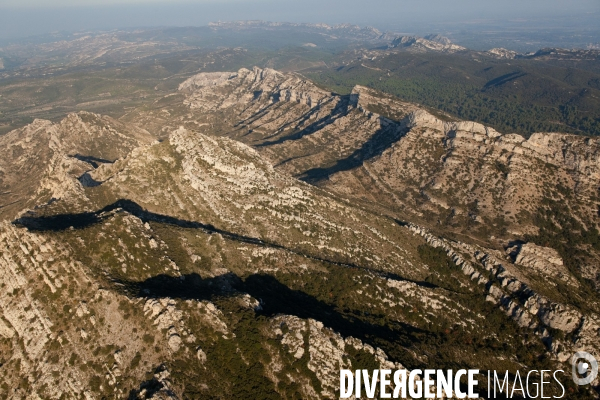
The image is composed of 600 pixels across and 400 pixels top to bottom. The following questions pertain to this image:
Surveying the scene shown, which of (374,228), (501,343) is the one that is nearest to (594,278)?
(501,343)

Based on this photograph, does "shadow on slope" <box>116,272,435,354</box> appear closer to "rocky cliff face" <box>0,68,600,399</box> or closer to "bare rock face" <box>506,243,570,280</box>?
"rocky cliff face" <box>0,68,600,399</box>

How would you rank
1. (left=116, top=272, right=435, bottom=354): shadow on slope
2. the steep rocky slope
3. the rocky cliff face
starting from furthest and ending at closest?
the steep rocky slope → (left=116, top=272, right=435, bottom=354): shadow on slope → the rocky cliff face

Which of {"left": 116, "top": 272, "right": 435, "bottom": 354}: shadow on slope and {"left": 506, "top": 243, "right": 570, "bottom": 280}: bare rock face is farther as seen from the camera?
{"left": 506, "top": 243, "right": 570, "bottom": 280}: bare rock face

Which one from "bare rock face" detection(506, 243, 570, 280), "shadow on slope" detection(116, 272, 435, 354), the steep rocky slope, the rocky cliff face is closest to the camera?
the rocky cliff face


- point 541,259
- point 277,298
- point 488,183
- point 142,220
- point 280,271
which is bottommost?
point 541,259

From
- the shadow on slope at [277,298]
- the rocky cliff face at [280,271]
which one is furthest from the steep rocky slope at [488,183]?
the shadow on slope at [277,298]

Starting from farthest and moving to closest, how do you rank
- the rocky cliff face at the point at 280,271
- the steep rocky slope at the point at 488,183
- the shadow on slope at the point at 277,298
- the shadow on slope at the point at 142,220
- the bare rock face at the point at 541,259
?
the steep rocky slope at the point at 488,183 < the bare rock face at the point at 541,259 < the shadow on slope at the point at 142,220 < the shadow on slope at the point at 277,298 < the rocky cliff face at the point at 280,271

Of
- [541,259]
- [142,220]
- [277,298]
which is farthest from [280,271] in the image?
[541,259]

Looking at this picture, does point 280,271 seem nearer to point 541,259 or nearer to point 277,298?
point 277,298

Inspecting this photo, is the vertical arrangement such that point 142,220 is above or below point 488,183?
above

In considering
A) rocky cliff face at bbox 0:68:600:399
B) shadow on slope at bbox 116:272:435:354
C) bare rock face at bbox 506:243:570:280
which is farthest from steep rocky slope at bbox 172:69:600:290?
shadow on slope at bbox 116:272:435:354

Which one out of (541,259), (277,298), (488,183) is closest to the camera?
(277,298)

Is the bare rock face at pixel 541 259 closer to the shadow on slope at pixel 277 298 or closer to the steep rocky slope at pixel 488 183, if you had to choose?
the steep rocky slope at pixel 488 183
